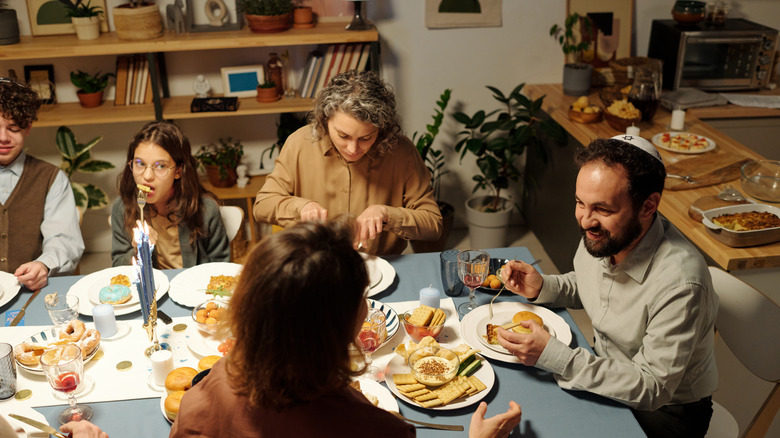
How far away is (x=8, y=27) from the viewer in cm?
342

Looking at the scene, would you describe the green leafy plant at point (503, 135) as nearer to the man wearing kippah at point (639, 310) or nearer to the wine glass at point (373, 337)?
the man wearing kippah at point (639, 310)

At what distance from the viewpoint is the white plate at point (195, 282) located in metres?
2.08

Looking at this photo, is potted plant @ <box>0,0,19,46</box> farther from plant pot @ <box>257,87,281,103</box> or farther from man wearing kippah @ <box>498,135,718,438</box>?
man wearing kippah @ <box>498,135,718,438</box>

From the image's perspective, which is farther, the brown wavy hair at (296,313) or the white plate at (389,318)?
the white plate at (389,318)

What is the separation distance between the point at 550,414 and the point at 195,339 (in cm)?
99

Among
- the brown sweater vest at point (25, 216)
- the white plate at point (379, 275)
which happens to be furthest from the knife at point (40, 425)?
the brown sweater vest at point (25, 216)

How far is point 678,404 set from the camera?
1825 mm

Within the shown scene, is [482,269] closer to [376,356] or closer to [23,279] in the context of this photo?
[376,356]

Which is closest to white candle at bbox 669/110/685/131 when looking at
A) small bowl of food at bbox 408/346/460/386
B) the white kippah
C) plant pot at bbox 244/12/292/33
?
the white kippah

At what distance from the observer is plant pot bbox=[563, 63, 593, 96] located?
12.5 ft

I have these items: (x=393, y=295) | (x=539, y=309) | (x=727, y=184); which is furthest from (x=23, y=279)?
(x=727, y=184)

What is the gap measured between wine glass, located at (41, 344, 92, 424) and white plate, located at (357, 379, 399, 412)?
671 millimetres

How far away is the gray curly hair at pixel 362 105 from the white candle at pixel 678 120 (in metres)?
1.64

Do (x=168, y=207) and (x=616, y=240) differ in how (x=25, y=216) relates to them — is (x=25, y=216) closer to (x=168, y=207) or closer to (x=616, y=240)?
(x=168, y=207)
